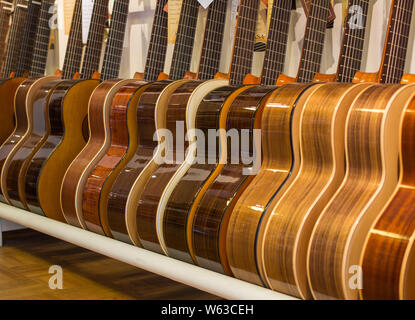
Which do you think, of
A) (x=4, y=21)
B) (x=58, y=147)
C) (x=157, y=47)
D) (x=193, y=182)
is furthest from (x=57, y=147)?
(x=4, y=21)

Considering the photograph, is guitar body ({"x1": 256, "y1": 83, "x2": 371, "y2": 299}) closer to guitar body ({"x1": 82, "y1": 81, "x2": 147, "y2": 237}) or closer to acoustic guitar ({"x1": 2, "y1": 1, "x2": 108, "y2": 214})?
guitar body ({"x1": 82, "y1": 81, "x2": 147, "y2": 237})

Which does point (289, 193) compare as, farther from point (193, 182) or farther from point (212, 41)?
point (212, 41)

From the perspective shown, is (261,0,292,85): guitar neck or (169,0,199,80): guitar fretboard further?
(169,0,199,80): guitar fretboard

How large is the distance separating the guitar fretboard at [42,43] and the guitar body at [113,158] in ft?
4.39

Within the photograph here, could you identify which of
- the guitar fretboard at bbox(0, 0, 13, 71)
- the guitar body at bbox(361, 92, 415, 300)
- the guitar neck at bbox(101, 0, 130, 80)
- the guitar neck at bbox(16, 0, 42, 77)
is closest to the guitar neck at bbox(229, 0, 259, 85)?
the guitar neck at bbox(101, 0, 130, 80)

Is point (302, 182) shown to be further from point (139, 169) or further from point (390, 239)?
point (139, 169)

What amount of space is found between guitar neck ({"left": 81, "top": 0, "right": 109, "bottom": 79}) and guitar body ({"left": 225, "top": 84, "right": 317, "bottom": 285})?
1.52 meters

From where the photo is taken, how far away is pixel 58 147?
2352 mm

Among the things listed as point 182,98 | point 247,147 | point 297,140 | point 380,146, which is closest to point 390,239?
point 380,146

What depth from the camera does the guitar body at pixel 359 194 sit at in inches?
49.3

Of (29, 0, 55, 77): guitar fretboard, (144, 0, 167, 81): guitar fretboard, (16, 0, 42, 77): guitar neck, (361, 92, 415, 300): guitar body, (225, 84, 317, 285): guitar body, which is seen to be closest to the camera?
(361, 92, 415, 300): guitar body

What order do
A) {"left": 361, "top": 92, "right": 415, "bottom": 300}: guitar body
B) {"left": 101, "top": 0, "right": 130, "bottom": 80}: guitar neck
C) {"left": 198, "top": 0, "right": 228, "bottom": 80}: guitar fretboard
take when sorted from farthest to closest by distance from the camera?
{"left": 101, "top": 0, "right": 130, "bottom": 80}: guitar neck
{"left": 198, "top": 0, "right": 228, "bottom": 80}: guitar fretboard
{"left": 361, "top": 92, "right": 415, "bottom": 300}: guitar body

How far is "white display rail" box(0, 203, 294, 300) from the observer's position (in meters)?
1.46

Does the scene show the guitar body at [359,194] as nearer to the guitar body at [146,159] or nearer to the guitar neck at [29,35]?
the guitar body at [146,159]
